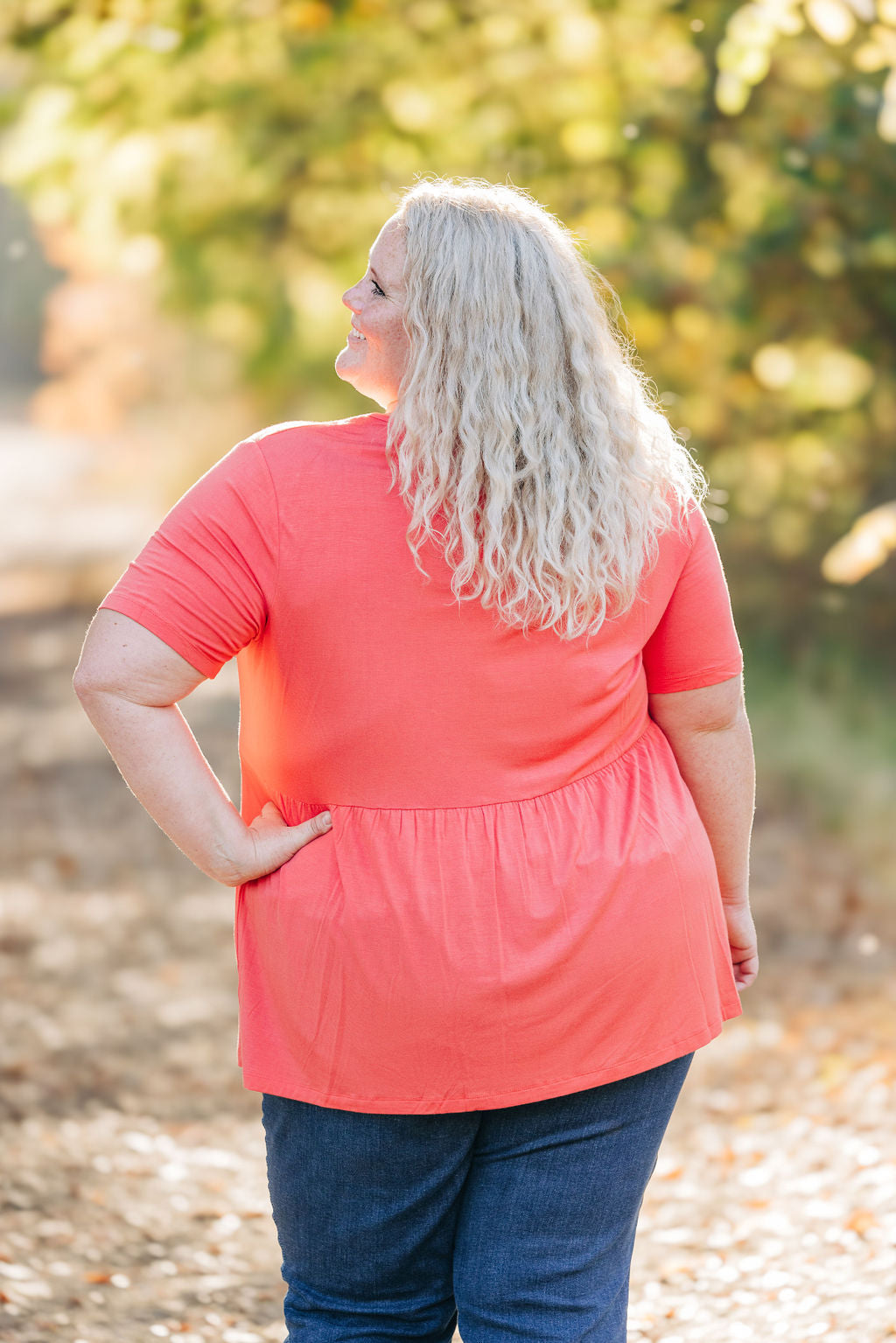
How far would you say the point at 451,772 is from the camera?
4.25 ft

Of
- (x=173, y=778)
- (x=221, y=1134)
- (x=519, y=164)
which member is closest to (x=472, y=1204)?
(x=173, y=778)

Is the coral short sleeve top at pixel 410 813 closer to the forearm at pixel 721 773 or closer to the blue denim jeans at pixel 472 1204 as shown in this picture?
the blue denim jeans at pixel 472 1204

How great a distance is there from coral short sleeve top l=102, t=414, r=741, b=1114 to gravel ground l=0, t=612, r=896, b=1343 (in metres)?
Result: 1.38

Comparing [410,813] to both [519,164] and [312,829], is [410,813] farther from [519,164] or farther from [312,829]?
[519,164]

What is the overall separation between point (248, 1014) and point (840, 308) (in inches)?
180

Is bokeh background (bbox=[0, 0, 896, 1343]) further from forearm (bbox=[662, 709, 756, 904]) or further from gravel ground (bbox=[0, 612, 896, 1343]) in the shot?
forearm (bbox=[662, 709, 756, 904])

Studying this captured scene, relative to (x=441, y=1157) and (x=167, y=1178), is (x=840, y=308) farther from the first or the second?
(x=441, y=1157)

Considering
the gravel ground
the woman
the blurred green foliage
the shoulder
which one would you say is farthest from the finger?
the blurred green foliage

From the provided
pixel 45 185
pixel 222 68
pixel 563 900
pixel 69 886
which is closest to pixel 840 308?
pixel 222 68

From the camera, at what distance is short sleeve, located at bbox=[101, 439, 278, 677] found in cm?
125

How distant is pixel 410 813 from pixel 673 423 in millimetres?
4726

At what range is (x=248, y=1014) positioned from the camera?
1370 millimetres

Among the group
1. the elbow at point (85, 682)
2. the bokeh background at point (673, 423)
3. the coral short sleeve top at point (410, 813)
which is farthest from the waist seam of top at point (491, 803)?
the bokeh background at point (673, 423)

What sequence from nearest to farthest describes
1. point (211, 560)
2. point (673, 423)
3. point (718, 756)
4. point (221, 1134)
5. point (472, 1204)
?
1. point (211, 560)
2. point (472, 1204)
3. point (718, 756)
4. point (221, 1134)
5. point (673, 423)
